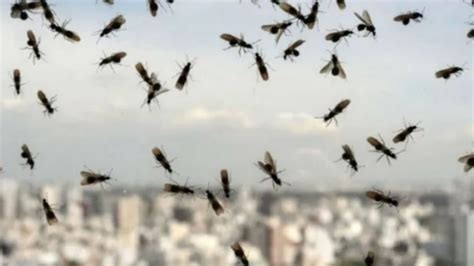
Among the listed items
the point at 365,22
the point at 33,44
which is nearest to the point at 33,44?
the point at 33,44

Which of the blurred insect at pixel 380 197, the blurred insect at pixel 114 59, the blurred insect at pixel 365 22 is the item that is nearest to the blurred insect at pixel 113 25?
the blurred insect at pixel 114 59

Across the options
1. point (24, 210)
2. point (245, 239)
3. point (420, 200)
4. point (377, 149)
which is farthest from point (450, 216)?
→ point (24, 210)

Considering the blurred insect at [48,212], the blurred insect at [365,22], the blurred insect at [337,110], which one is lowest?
the blurred insect at [48,212]

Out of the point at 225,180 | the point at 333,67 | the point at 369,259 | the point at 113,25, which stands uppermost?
the point at 113,25

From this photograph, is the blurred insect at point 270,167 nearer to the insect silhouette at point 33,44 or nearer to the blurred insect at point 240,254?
the blurred insect at point 240,254

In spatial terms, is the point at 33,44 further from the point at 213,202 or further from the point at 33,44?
the point at 213,202

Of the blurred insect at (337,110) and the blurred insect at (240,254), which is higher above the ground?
the blurred insect at (337,110)
